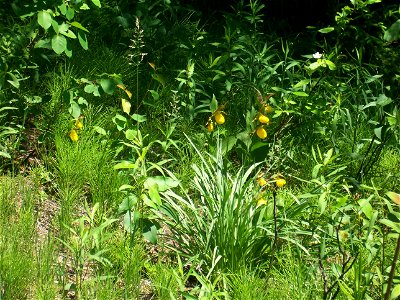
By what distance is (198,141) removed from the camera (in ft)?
13.8

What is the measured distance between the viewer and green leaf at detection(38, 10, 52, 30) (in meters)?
3.59

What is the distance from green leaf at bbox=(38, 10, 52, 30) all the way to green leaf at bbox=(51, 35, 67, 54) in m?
0.10

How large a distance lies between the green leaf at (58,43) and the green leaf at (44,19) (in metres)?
0.10

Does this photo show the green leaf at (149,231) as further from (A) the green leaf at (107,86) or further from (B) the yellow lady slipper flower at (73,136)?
(A) the green leaf at (107,86)

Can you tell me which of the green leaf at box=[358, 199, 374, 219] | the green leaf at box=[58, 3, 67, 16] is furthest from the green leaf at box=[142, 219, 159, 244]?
the green leaf at box=[58, 3, 67, 16]

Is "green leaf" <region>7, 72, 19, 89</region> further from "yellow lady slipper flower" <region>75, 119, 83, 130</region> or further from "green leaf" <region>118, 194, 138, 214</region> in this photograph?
"green leaf" <region>118, 194, 138, 214</region>

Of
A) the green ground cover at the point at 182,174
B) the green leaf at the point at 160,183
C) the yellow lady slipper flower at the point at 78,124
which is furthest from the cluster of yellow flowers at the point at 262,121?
the yellow lady slipper flower at the point at 78,124

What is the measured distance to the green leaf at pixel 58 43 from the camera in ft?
12.1

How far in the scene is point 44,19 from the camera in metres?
3.61

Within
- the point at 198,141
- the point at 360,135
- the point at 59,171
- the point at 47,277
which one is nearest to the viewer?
the point at 47,277

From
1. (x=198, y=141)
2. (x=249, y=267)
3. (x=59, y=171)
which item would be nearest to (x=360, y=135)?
(x=198, y=141)

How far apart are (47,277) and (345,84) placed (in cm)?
278

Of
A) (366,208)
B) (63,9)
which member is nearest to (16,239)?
(63,9)

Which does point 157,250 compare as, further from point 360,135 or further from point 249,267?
point 360,135
